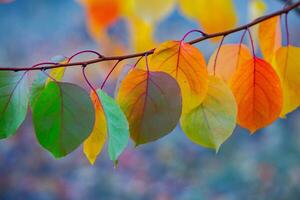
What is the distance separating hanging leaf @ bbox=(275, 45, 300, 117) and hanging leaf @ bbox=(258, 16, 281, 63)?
A: 0.10 ft

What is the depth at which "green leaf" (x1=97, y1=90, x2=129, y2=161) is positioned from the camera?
27cm

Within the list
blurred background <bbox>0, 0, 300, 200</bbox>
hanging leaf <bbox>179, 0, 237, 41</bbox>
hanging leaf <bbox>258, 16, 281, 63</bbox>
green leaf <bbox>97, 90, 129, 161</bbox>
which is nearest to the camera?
green leaf <bbox>97, 90, 129, 161</bbox>

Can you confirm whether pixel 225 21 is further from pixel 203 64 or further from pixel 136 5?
pixel 203 64

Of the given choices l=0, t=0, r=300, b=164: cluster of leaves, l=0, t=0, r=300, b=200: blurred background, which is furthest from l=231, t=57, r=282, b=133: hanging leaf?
l=0, t=0, r=300, b=200: blurred background

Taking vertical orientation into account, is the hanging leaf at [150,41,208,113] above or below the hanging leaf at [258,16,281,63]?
above

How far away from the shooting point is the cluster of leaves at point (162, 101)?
28 centimetres

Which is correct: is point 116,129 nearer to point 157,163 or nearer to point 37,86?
point 37,86

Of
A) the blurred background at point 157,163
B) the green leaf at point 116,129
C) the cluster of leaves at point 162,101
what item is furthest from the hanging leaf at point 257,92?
the blurred background at point 157,163

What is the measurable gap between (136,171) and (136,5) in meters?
1.32

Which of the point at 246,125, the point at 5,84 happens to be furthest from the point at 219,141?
the point at 5,84

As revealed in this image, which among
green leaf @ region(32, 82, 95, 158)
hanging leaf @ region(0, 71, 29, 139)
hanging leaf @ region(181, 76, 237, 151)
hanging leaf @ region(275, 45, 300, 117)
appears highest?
hanging leaf @ region(0, 71, 29, 139)

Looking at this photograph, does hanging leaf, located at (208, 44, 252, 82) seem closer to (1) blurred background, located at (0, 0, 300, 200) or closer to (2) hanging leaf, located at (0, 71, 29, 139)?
(2) hanging leaf, located at (0, 71, 29, 139)

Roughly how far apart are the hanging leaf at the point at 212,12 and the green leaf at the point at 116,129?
248 mm

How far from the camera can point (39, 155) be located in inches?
69.7
